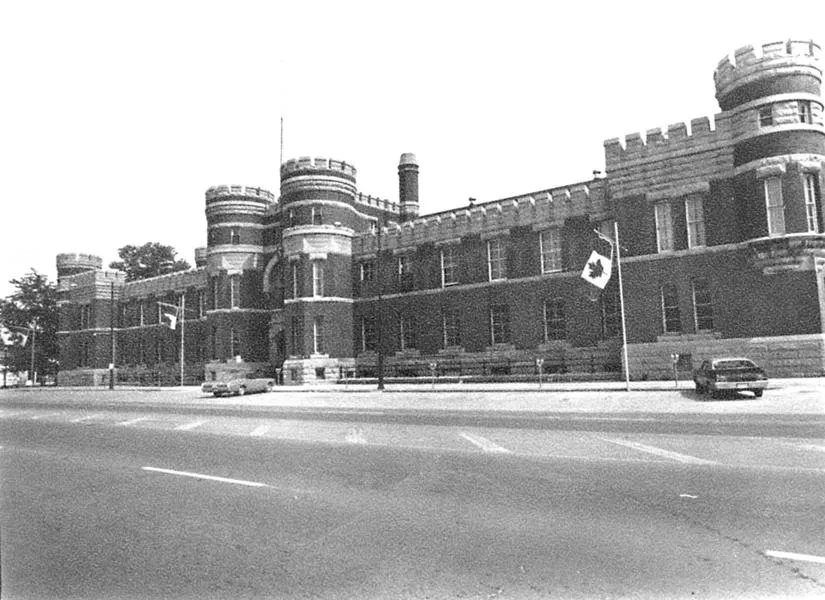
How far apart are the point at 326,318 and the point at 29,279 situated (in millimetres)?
53924

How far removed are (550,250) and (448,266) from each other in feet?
24.8

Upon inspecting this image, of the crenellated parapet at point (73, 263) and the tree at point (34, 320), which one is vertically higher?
the crenellated parapet at point (73, 263)

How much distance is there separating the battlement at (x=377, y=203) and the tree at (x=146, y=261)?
43.9 meters

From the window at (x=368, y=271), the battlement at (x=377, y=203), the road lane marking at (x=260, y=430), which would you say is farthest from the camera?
the battlement at (x=377, y=203)

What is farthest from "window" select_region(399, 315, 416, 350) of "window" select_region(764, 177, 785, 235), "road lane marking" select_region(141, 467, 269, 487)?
"road lane marking" select_region(141, 467, 269, 487)

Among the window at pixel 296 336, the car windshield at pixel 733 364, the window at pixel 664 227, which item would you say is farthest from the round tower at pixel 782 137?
the window at pixel 296 336

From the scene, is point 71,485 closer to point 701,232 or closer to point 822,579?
point 822,579

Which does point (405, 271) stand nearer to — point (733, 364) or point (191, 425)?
point (733, 364)

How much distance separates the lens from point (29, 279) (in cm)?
7712

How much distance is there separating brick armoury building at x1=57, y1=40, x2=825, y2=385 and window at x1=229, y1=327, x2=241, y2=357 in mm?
116

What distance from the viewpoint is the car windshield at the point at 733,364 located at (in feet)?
69.8

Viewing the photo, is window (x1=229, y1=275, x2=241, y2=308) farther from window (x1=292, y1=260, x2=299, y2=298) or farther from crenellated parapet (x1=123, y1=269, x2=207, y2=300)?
crenellated parapet (x1=123, y1=269, x2=207, y2=300)

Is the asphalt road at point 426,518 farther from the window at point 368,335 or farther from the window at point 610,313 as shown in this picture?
the window at point 368,335

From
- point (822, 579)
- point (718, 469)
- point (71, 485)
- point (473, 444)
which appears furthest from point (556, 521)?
point (71, 485)
